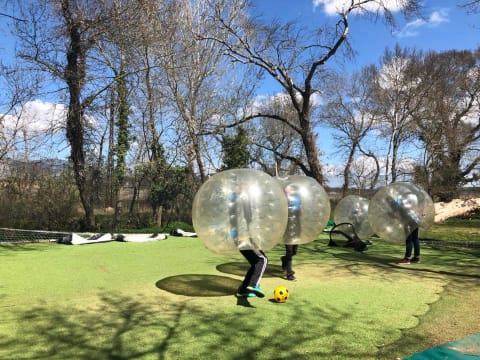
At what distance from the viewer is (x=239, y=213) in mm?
5094

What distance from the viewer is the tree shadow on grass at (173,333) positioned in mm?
3781

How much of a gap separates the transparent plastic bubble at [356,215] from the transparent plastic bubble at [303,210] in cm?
550

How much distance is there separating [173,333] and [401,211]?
20.8 feet

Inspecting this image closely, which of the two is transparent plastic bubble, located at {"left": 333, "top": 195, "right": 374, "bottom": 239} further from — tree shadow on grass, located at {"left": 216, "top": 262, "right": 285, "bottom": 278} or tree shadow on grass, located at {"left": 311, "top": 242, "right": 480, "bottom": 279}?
tree shadow on grass, located at {"left": 216, "top": 262, "right": 285, "bottom": 278}

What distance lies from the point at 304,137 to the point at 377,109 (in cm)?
1523

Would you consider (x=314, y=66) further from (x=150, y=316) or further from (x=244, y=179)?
(x=150, y=316)

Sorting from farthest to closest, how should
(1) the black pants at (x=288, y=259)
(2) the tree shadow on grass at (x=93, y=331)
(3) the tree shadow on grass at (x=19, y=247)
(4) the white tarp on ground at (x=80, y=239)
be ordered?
1. (4) the white tarp on ground at (x=80, y=239)
2. (3) the tree shadow on grass at (x=19, y=247)
3. (1) the black pants at (x=288, y=259)
4. (2) the tree shadow on grass at (x=93, y=331)

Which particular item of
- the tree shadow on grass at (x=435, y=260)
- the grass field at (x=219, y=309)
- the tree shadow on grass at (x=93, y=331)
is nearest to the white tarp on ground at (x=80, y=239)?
the grass field at (x=219, y=309)

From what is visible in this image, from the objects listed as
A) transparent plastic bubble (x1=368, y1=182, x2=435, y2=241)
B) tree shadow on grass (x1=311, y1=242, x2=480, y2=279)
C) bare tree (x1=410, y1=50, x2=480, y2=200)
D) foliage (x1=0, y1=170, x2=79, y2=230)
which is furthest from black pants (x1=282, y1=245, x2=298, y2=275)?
bare tree (x1=410, y1=50, x2=480, y2=200)

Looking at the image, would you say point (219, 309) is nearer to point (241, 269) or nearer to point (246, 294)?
point (246, 294)

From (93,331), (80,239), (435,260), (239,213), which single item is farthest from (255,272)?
(80,239)

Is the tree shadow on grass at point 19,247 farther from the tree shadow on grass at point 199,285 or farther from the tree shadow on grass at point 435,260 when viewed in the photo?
the tree shadow on grass at point 435,260

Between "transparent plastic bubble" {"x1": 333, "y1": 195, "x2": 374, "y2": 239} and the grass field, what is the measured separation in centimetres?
273

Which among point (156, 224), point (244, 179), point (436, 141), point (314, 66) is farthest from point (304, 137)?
point (244, 179)
